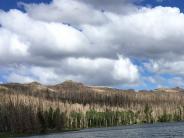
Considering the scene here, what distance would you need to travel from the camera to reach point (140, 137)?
16212cm

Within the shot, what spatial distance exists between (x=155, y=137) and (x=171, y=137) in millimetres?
7826

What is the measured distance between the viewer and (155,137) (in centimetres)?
15762

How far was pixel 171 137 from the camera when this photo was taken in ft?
496

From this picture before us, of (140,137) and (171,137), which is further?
(140,137)

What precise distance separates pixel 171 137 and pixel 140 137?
14.3 meters

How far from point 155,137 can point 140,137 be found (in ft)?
21.5
